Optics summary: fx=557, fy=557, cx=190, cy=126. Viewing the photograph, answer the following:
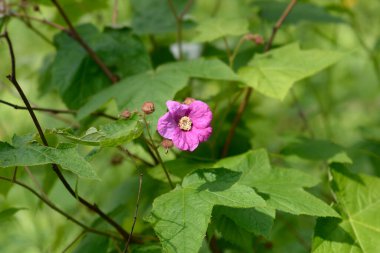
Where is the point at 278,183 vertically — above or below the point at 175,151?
above

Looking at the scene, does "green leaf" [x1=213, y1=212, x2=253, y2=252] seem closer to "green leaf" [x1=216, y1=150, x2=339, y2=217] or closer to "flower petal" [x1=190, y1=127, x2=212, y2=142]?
"green leaf" [x1=216, y1=150, x2=339, y2=217]

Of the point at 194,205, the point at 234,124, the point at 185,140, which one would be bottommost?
the point at 234,124

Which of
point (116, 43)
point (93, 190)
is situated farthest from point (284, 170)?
point (93, 190)

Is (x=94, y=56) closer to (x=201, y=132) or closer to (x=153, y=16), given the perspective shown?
(x=153, y=16)

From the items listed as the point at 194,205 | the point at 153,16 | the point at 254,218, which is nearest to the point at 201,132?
the point at 194,205

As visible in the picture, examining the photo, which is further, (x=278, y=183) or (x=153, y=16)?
(x=153, y=16)

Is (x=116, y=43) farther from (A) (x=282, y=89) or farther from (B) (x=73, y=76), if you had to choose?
(A) (x=282, y=89)
